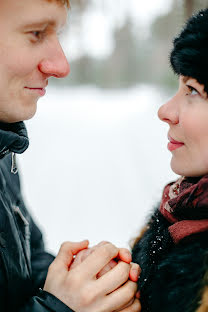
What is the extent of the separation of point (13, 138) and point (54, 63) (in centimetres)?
40

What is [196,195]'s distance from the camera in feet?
4.24

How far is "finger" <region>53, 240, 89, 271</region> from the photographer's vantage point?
1.54 meters

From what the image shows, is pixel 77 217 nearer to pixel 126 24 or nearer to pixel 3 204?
pixel 3 204

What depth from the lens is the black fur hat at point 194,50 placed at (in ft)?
4.27

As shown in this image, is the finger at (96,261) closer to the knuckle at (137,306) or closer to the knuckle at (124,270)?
the knuckle at (124,270)

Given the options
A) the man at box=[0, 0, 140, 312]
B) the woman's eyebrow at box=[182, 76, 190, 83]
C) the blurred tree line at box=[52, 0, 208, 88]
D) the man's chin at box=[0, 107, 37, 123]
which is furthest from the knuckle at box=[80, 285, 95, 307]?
the blurred tree line at box=[52, 0, 208, 88]

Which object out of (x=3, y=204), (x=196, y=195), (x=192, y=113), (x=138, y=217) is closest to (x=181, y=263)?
(x=196, y=195)

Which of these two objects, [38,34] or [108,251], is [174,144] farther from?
[38,34]

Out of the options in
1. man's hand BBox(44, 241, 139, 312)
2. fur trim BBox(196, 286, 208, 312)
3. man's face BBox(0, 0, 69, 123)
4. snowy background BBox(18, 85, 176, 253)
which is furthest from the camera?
snowy background BBox(18, 85, 176, 253)

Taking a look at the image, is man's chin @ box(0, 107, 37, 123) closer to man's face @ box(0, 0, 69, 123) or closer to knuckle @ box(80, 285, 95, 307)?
man's face @ box(0, 0, 69, 123)

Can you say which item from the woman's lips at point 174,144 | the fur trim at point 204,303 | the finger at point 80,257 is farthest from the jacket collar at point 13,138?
Answer: the fur trim at point 204,303

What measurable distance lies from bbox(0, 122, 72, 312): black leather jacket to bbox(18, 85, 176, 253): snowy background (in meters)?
0.56

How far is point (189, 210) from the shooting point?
1313mm

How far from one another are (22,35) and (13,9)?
0.11 m
